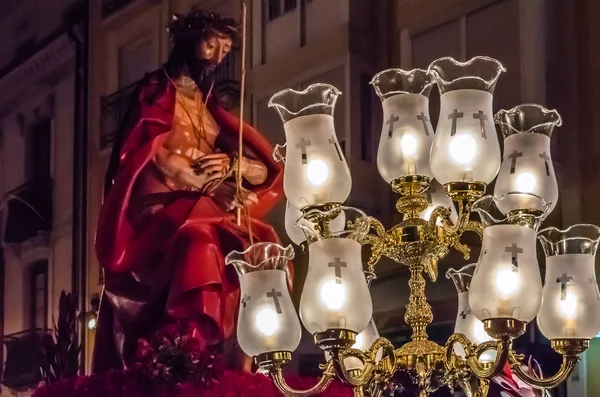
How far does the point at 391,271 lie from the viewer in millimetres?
3146

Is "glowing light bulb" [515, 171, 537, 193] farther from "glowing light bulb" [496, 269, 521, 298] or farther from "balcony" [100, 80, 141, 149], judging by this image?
"balcony" [100, 80, 141, 149]

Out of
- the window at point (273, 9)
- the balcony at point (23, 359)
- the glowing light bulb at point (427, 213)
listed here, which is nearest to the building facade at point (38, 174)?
the balcony at point (23, 359)

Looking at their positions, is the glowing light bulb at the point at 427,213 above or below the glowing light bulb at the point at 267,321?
above

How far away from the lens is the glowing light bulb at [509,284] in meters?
1.85

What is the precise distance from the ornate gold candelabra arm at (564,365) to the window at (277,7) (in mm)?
1759

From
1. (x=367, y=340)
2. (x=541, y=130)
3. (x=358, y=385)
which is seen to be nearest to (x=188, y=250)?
(x=367, y=340)

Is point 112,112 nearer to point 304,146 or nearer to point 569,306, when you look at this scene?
point 304,146

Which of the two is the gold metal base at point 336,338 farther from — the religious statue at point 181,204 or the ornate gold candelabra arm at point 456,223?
the religious statue at point 181,204

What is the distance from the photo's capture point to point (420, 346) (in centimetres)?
214

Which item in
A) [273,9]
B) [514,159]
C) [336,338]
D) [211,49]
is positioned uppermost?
[273,9]

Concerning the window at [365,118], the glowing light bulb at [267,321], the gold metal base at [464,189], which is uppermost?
the window at [365,118]

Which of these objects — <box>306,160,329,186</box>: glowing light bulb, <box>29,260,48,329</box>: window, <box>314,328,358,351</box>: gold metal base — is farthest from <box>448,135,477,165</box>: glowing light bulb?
<box>29,260,48,329</box>: window

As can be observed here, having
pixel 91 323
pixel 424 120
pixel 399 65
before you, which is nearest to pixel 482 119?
pixel 424 120

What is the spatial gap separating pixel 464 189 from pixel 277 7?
5.51ft
